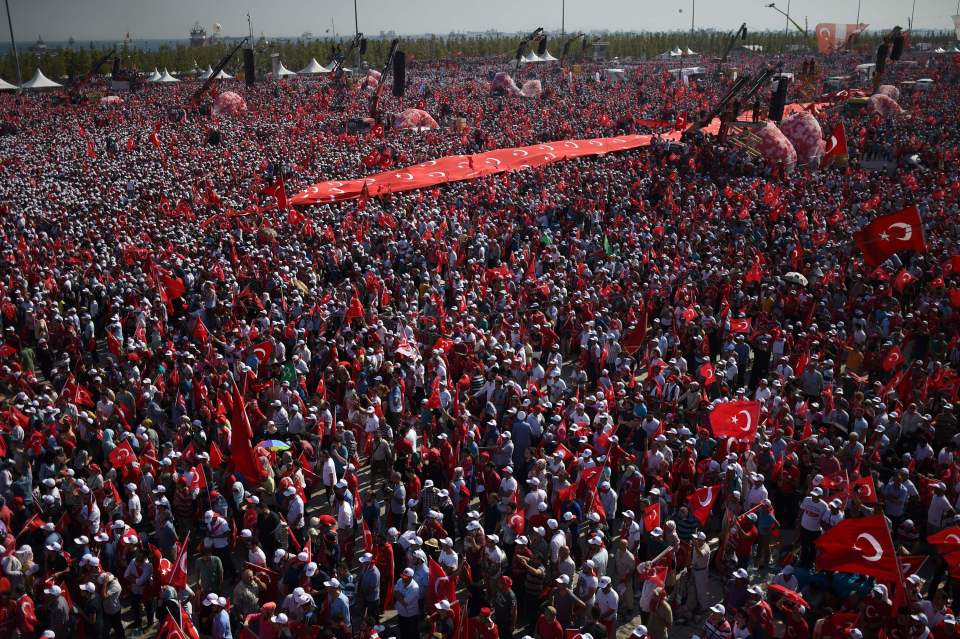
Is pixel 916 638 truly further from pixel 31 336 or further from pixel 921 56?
pixel 921 56

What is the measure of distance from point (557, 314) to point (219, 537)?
8.21 meters

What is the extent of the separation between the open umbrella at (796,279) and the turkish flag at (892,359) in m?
4.04

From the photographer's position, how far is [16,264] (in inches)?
709

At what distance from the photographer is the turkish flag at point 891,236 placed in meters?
16.0

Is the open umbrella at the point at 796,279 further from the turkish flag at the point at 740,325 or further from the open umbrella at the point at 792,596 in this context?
the open umbrella at the point at 792,596

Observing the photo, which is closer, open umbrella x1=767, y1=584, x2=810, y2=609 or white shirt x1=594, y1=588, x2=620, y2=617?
open umbrella x1=767, y1=584, x2=810, y2=609

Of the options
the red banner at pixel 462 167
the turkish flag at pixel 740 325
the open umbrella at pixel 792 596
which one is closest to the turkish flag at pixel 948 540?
the open umbrella at pixel 792 596

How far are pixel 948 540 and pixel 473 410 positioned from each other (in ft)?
20.9

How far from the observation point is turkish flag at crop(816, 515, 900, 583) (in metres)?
7.15

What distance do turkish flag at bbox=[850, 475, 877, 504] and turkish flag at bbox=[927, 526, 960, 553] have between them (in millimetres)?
1122

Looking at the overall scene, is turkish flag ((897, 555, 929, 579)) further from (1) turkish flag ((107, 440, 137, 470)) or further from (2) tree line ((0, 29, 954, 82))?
(2) tree line ((0, 29, 954, 82))

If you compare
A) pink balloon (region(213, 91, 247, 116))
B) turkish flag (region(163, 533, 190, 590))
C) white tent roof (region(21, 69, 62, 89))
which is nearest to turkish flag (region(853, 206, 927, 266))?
turkish flag (region(163, 533, 190, 590))

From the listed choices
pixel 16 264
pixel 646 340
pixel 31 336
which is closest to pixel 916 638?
pixel 646 340

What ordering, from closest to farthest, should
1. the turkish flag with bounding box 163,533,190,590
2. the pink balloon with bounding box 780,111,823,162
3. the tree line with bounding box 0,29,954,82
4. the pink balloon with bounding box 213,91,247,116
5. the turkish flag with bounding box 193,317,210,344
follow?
the turkish flag with bounding box 163,533,190,590
the turkish flag with bounding box 193,317,210,344
the pink balloon with bounding box 780,111,823,162
the pink balloon with bounding box 213,91,247,116
the tree line with bounding box 0,29,954,82
